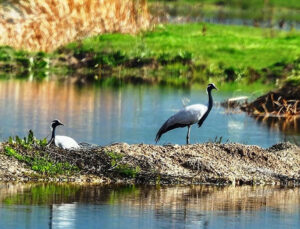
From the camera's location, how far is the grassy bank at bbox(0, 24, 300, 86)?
47719mm

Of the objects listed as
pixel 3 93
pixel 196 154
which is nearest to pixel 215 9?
pixel 3 93

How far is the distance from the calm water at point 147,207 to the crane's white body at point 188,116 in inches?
142

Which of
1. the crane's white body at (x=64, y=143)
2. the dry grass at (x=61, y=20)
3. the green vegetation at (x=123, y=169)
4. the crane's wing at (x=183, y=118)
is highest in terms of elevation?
the dry grass at (x=61, y=20)

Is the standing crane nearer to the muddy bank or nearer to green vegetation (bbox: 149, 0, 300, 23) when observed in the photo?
the muddy bank

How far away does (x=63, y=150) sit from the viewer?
20.6 m

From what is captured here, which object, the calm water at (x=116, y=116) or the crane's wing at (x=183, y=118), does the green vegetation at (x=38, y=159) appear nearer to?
the crane's wing at (x=183, y=118)

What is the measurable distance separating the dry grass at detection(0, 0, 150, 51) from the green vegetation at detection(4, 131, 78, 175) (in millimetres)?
29646

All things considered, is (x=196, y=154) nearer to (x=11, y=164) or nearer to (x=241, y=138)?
(x=11, y=164)

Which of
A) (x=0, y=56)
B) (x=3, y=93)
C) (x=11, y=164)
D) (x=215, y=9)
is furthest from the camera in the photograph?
(x=215, y=9)

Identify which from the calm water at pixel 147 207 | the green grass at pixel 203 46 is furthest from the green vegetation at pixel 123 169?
the green grass at pixel 203 46

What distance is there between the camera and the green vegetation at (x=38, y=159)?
19.9 metres

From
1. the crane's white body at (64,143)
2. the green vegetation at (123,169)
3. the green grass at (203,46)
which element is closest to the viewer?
the green vegetation at (123,169)

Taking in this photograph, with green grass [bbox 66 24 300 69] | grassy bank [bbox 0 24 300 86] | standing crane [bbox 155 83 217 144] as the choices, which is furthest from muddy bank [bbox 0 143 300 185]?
green grass [bbox 66 24 300 69]

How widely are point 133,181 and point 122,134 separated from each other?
25.4ft
